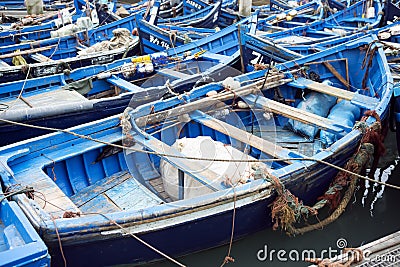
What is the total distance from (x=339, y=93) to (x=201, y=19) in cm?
635

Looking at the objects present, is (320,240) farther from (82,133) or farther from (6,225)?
(6,225)

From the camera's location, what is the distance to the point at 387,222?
6.46 meters

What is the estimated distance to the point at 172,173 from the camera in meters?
5.61

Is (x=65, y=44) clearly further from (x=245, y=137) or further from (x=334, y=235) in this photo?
(x=334, y=235)

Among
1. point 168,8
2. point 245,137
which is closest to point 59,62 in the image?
point 245,137

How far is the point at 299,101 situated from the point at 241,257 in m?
2.73

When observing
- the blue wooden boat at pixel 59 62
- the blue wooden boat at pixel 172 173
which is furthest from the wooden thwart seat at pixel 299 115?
the blue wooden boat at pixel 59 62

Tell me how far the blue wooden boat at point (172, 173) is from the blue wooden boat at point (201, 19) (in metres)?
5.27

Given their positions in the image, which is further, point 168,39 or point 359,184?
point 168,39

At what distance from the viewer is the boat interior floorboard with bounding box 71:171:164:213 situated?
5.44m

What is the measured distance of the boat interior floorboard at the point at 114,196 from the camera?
5.44 meters

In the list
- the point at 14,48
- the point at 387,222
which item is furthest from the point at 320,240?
the point at 14,48

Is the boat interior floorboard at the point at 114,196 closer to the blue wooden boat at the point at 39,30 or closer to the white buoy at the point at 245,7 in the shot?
the blue wooden boat at the point at 39,30

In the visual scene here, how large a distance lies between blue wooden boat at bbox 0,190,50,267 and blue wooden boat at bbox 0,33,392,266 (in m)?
0.17
